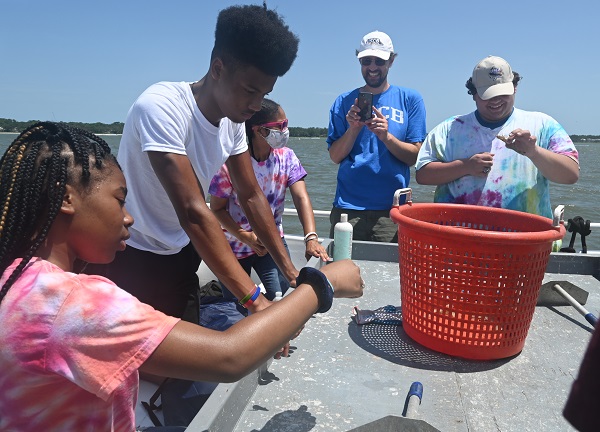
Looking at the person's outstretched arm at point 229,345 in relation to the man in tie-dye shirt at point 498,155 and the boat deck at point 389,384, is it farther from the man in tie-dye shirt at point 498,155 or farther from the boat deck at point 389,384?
the man in tie-dye shirt at point 498,155

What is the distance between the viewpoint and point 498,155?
2.78m

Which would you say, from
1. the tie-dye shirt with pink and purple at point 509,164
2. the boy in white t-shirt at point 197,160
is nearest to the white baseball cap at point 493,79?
the tie-dye shirt with pink and purple at point 509,164

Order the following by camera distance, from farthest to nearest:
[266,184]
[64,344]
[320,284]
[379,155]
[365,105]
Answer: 1. [379,155]
2. [365,105]
3. [266,184]
4. [320,284]
5. [64,344]

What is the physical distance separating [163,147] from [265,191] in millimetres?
1497

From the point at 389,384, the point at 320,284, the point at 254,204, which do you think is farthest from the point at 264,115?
the point at 320,284

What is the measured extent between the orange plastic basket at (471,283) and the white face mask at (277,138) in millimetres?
1197

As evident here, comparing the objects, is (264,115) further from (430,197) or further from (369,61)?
(430,197)

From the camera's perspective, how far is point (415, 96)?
3703 mm

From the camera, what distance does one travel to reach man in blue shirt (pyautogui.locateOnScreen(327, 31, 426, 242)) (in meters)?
3.62

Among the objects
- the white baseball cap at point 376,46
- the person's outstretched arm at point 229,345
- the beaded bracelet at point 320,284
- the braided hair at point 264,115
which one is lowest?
the person's outstretched arm at point 229,345

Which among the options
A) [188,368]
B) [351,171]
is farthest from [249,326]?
[351,171]

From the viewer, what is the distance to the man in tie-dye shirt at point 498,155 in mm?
2725

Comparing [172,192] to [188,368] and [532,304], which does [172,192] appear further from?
[532,304]

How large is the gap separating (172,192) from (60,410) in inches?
33.6
